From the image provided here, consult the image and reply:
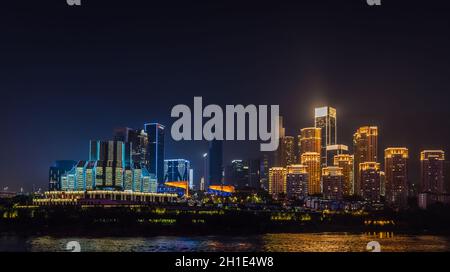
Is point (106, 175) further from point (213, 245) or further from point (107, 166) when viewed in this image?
point (213, 245)

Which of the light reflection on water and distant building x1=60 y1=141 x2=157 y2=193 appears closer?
the light reflection on water

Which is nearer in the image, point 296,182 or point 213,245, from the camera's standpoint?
point 213,245

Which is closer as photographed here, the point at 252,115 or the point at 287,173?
the point at 252,115

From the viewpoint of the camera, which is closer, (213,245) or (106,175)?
(213,245)

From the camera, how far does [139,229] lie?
52562 mm

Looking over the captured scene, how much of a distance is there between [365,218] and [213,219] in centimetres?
2158

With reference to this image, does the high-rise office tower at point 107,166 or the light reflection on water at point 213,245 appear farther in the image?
the high-rise office tower at point 107,166

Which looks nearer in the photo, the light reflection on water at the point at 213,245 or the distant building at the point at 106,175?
the light reflection on water at the point at 213,245

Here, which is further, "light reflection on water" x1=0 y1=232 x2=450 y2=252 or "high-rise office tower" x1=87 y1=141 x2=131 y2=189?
"high-rise office tower" x1=87 y1=141 x2=131 y2=189

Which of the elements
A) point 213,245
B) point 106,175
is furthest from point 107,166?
point 213,245
